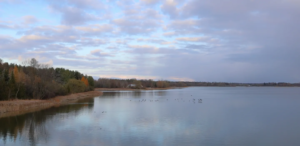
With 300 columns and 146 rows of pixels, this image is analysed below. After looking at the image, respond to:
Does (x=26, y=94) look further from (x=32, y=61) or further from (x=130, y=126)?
(x=130, y=126)

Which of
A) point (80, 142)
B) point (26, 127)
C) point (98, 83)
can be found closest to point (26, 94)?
point (26, 127)

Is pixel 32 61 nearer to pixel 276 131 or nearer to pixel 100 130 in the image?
pixel 100 130

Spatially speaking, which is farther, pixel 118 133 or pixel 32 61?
pixel 32 61

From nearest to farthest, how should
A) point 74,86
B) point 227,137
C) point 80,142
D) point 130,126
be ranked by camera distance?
point 80,142 < point 227,137 < point 130,126 < point 74,86

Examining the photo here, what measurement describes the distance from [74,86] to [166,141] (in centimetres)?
5068

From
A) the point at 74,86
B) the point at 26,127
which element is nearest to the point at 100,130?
the point at 26,127

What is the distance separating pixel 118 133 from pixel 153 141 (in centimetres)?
297

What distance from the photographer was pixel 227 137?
1455 cm

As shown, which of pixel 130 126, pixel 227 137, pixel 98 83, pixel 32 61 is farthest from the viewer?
pixel 98 83

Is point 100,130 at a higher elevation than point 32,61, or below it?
below

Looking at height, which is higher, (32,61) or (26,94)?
(32,61)

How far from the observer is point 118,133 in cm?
1538

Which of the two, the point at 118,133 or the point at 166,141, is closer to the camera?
the point at 166,141

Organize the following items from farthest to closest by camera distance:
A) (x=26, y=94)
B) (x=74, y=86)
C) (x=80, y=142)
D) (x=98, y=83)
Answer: (x=98, y=83) → (x=74, y=86) → (x=26, y=94) → (x=80, y=142)
